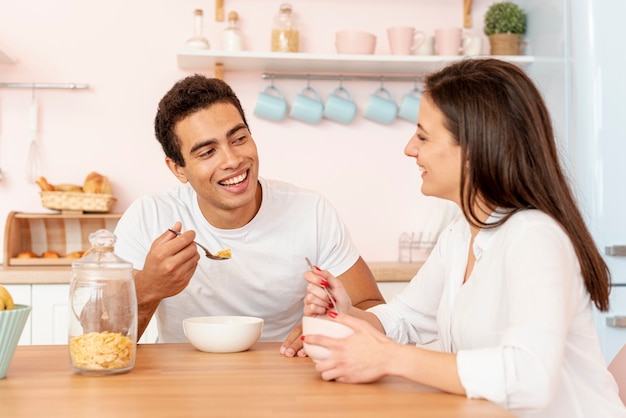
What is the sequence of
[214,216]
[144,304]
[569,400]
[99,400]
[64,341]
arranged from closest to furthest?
[99,400] → [569,400] → [144,304] → [214,216] → [64,341]

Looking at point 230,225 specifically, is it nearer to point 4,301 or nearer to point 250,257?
point 250,257

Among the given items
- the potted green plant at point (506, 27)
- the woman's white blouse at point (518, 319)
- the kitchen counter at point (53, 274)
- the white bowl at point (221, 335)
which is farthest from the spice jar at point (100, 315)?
the potted green plant at point (506, 27)

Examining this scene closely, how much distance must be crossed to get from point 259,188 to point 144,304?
1.65 feet

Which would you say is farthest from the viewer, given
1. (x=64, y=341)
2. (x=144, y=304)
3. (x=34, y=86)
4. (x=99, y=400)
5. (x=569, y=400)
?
(x=34, y=86)

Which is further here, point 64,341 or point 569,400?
point 64,341

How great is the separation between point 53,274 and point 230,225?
1.05 meters

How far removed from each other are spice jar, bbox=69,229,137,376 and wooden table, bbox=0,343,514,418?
24 mm

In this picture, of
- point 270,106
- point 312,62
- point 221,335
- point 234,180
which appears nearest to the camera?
point 221,335

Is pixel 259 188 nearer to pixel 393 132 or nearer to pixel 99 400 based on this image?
pixel 99 400

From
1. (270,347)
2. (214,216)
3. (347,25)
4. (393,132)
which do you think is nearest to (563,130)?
(393,132)

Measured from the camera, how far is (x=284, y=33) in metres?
3.21

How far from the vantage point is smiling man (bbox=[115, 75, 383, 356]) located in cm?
192

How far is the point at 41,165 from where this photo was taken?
10.7 feet

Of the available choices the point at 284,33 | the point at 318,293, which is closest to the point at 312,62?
the point at 284,33
